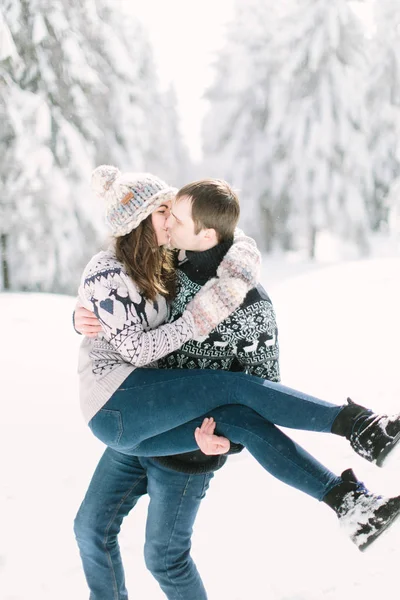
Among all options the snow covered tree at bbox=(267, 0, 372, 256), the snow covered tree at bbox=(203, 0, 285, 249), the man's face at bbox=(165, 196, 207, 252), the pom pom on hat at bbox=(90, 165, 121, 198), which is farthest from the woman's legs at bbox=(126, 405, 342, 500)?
the snow covered tree at bbox=(203, 0, 285, 249)

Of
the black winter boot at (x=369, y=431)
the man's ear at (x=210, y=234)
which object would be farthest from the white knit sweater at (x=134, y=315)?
the black winter boot at (x=369, y=431)

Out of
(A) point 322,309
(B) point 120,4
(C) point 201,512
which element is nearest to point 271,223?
(B) point 120,4

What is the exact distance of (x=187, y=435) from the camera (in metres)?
2.63

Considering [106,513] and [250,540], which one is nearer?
[106,513]

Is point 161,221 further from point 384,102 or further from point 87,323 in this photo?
point 384,102

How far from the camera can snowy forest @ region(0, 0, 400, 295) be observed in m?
14.1

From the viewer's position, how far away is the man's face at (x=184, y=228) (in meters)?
2.70

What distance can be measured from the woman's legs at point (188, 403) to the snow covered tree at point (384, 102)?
78.7 ft

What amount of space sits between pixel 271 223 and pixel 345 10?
833cm

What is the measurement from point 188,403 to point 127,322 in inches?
17.3

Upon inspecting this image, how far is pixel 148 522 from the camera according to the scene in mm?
2854

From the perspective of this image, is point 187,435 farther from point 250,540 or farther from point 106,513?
point 250,540

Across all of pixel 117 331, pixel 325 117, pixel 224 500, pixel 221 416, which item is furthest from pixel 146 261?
pixel 325 117

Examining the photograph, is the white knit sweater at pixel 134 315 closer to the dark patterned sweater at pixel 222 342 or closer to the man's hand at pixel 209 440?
the dark patterned sweater at pixel 222 342
